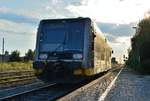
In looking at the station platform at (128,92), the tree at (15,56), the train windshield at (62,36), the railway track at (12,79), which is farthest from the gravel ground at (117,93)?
the tree at (15,56)

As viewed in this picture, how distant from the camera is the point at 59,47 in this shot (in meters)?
21.3

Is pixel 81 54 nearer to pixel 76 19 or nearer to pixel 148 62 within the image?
pixel 76 19

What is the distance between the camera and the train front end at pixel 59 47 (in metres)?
20.7

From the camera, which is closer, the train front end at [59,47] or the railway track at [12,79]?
the train front end at [59,47]

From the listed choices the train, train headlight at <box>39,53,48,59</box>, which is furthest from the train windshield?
train headlight at <box>39,53,48,59</box>

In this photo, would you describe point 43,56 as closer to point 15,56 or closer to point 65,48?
point 65,48

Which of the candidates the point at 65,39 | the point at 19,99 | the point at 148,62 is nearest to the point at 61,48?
the point at 65,39

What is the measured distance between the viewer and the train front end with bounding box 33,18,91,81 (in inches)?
816

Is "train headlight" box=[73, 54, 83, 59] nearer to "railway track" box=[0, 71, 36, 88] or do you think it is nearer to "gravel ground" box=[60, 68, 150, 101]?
"gravel ground" box=[60, 68, 150, 101]

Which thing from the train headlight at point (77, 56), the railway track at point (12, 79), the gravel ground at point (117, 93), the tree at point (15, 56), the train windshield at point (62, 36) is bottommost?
the gravel ground at point (117, 93)

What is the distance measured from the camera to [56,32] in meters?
21.7

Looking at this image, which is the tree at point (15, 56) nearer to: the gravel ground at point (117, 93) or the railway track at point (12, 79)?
the railway track at point (12, 79)

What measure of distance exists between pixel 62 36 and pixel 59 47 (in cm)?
58

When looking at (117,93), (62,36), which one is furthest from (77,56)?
(117,93)
